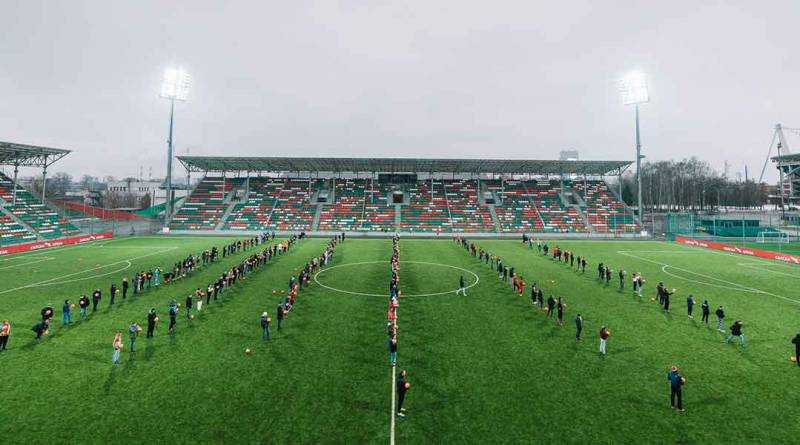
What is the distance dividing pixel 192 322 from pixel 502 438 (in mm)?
14604

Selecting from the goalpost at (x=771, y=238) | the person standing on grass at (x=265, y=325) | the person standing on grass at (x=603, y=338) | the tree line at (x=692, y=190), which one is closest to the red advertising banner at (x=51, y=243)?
the person standing on grass at (x=265, y=325)

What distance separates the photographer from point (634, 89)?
195ft

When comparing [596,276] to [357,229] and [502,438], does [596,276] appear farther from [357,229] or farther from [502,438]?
[357,229]

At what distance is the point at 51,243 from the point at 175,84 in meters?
29.9

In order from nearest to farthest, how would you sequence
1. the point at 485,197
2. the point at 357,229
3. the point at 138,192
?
the point at 357,229 → the point at 485,197 → the point at 138,192

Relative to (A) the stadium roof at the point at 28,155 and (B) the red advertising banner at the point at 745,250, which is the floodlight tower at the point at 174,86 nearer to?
(A) the stadium roof at the point at 28,155

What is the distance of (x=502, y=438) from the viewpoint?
8922 millimetres

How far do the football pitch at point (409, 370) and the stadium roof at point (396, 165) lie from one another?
48928mm

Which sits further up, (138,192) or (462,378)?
(138,192)

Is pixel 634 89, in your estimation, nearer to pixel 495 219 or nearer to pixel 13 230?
pixel 495 219

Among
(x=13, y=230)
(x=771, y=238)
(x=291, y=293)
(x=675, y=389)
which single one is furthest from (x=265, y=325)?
(x=771, y=238)

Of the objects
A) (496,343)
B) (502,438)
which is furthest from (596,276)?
(502,438)

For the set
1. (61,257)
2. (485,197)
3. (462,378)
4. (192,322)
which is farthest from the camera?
(485,197)

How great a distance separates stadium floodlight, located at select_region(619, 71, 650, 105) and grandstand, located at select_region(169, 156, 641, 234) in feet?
43.6
